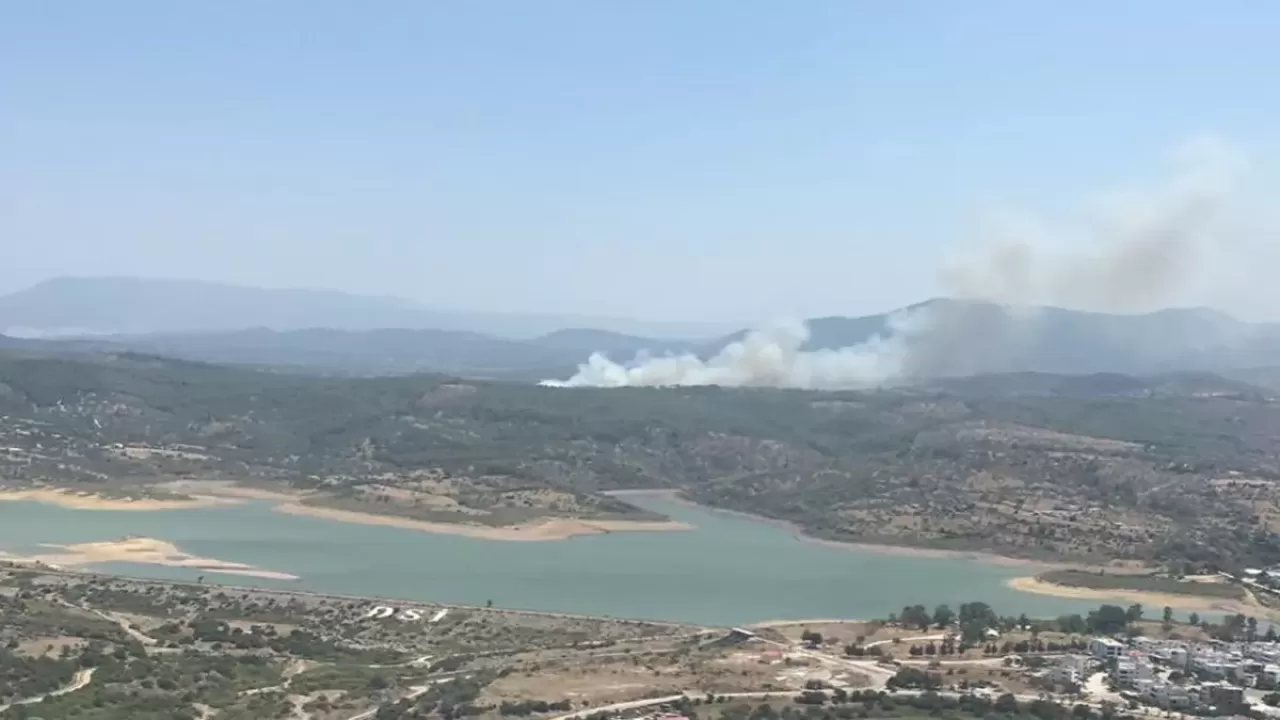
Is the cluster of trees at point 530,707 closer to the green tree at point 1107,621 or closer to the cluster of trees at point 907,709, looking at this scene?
the cluster of trees at point 907,709

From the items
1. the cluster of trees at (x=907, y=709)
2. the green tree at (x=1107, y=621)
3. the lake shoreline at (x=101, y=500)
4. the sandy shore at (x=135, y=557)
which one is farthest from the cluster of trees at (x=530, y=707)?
the lake shoreline at (x=101, y=500)

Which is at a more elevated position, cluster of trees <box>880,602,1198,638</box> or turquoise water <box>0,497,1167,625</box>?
cluster of trees <box>880,602,1198,638</box>

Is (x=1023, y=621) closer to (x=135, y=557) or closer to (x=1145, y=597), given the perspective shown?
(x=1145, y=597)

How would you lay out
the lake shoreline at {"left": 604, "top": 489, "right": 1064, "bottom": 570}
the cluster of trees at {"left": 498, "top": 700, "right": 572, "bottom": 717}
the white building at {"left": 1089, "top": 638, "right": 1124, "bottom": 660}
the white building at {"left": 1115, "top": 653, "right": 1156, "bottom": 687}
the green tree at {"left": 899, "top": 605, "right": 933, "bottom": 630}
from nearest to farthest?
1. the cluster of trees at {"left": 498, "top": 700, "right": 572, "bottom": 717}
2. the white building at {"left": 1115, "top": 653, "right": 1156, "bottom": 687}
3. the white building at {"left": 1089, "top": 638, "right": 1124, "bottom": 660}
4. the green tree at {"left": 899, "top": 605, "right": 933, "bottom": 630}
5. the lake shoreline at {"left": 604, "top": 489, "right": 1064, "bottom": 570}

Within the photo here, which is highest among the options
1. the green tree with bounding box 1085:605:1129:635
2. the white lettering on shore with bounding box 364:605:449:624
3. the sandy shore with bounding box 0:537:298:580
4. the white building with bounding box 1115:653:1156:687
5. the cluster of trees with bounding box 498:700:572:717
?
the white building with bounding box 1115:653:1156:687

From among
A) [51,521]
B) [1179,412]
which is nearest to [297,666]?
[51,521]

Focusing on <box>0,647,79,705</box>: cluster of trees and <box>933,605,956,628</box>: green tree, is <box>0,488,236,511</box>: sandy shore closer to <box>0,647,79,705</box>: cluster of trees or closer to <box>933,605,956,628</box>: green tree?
<box>0,647,79,705</box>: cluster of trees

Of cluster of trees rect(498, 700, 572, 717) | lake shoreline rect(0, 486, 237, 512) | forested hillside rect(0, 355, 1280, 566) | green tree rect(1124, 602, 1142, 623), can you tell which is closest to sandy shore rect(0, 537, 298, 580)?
lake shoreline rect(0, 486, 237, 512)

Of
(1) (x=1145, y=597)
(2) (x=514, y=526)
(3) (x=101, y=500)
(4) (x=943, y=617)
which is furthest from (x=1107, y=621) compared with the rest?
(3) (x=101, y=500)

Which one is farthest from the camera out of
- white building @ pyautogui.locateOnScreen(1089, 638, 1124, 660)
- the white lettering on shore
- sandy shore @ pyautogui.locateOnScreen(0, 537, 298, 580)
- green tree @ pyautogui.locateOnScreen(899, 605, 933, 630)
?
sandy shore @ pyautogui.locateOnScreen(0, 537, 298, 580)
